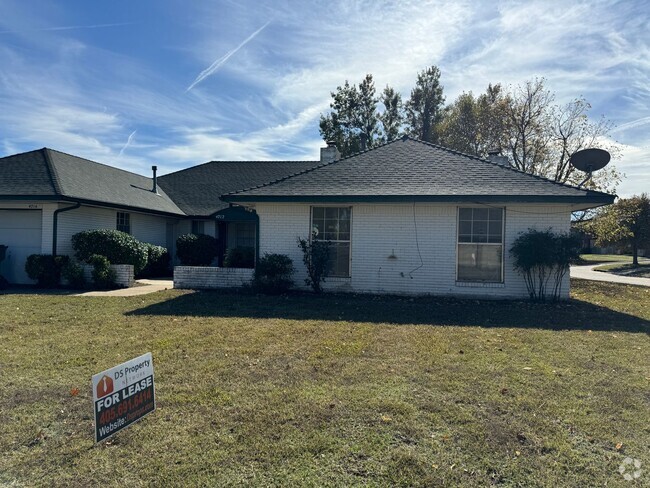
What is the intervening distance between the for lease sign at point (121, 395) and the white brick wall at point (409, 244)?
8410 mm

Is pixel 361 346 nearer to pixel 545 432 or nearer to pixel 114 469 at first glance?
pixel 545 432

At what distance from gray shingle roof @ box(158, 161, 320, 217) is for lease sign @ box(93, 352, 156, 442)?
16.2 m

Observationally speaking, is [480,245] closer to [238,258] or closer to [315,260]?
[315,260]

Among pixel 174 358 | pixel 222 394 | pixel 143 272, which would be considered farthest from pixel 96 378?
pixel 143 272

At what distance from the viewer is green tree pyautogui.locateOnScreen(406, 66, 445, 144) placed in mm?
36125

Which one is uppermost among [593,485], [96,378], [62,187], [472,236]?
[62,187]

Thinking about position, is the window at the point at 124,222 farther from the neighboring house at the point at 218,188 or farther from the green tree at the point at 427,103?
the green tree at the point at 427,103

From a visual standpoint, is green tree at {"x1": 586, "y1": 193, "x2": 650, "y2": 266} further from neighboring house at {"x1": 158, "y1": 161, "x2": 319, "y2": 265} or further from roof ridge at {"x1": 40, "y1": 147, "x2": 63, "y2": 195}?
roof ridge at {"x1": 40, "y1": 147, "x2": 63, "y2": 195}

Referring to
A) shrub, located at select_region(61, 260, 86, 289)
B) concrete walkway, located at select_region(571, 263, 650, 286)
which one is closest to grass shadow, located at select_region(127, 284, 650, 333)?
shrub, located at select_region(61, 260, 86, 289)

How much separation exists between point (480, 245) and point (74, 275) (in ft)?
37.4

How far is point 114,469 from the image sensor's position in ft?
9.45

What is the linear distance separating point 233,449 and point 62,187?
1276 cm

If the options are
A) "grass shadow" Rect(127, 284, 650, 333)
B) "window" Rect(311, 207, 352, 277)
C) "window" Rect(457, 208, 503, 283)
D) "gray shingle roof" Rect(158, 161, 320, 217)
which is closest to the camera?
"grass shadow" Rect(127, 284, 650, 333)

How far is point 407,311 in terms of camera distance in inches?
353
